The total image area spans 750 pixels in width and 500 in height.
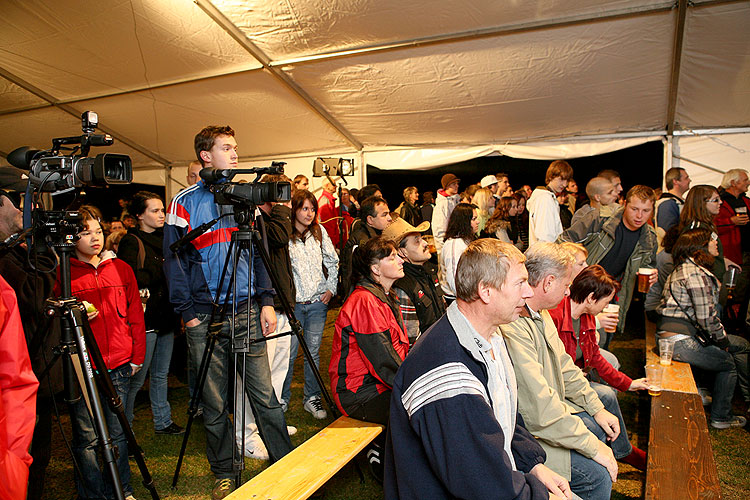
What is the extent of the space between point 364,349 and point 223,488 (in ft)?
3.15

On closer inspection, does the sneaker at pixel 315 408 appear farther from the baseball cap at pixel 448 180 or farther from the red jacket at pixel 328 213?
the baseball cap at pixel 448 180

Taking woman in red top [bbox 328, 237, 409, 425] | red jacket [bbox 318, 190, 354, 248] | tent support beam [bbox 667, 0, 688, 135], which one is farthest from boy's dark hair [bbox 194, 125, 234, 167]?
tent support beam [bbox 667, 0, 688, 135]

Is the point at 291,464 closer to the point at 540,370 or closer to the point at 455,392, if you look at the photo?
the point at 455,392

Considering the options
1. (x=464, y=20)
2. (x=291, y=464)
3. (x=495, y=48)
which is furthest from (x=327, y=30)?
(x=291, y=464)

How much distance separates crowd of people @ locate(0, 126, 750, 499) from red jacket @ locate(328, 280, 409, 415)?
11 mm

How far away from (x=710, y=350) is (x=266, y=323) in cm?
307

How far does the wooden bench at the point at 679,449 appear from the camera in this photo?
2029 mm

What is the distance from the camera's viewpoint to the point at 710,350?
3479mm

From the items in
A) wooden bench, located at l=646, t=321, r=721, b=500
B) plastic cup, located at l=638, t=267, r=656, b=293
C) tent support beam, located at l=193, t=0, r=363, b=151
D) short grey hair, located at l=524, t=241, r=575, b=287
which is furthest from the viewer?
tent support beam, located at l=193, t=0, r=363, b=151

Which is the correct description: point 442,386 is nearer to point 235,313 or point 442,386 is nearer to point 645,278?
point 235,313

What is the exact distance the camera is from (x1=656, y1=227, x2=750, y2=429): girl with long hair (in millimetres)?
3455

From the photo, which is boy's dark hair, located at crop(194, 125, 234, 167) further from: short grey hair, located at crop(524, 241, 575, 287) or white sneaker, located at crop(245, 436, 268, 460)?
white sneaker, located at crop(245, 436, 268, 460)

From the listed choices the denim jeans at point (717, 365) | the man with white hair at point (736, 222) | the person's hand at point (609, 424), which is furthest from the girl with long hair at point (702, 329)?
the man with white hair at point (736, 222)

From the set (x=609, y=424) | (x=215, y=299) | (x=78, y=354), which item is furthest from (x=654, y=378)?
(x=78, y=354)
